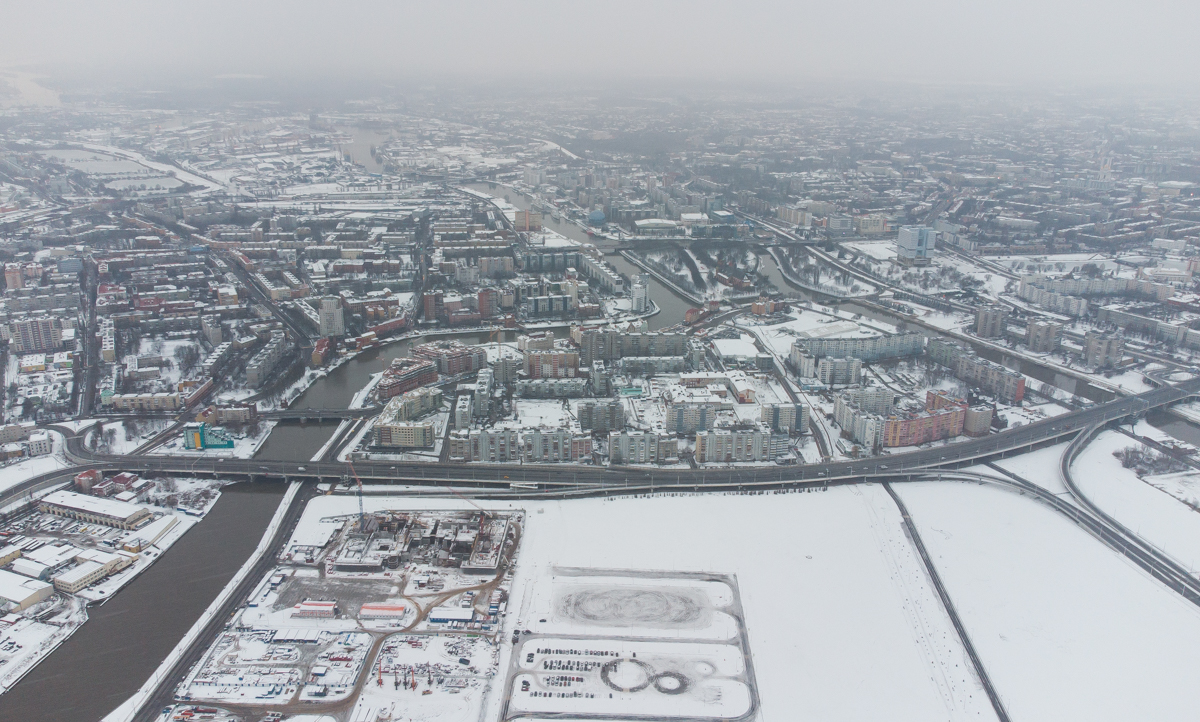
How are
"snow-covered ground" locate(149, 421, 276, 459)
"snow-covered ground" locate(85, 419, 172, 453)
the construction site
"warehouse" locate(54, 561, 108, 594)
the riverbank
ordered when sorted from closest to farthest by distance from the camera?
the construction site < "warehouse" locate(54, 561, 108, 594) < "snow-covered ground" locate(149, 421, 276, 459) < "snow-covered ground" locate(85, 419, 172, 453) < the riverbank

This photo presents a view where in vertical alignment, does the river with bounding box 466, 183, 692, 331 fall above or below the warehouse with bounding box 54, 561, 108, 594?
above

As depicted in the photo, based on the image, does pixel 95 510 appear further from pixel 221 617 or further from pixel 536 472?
pixel 536 472

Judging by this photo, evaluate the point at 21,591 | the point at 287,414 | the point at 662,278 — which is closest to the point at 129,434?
the point at 287,414

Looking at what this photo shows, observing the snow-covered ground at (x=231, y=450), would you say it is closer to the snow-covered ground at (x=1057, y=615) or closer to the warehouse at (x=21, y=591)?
the warehouse at (x=21, y=591)

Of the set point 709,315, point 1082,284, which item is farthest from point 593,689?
point 1082,284

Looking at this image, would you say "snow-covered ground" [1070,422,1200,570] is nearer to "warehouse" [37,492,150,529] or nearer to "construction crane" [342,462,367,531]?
"construction crane" [342,462,367,531]

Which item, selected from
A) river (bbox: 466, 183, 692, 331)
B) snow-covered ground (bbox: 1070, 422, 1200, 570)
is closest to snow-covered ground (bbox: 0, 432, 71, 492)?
river (bbox: 466, 183, 692, 331)
